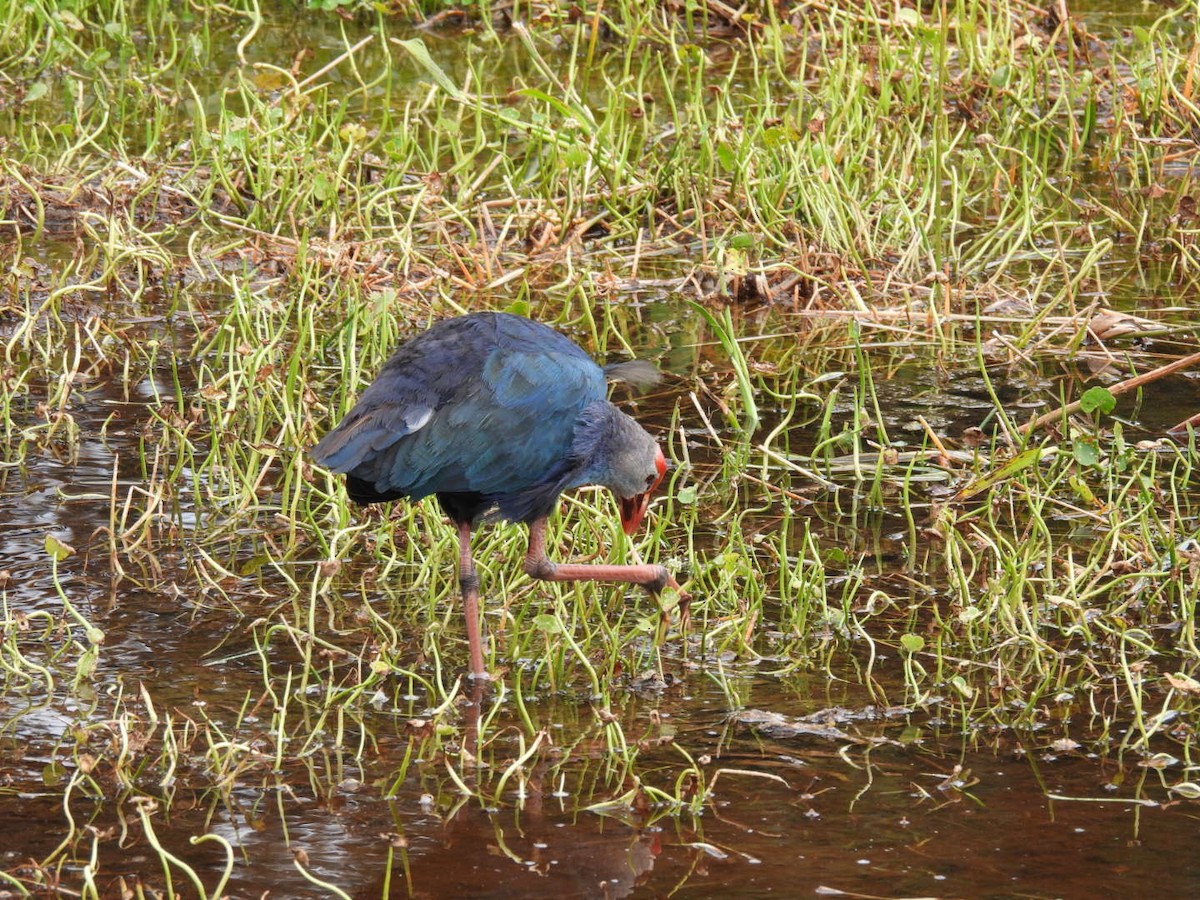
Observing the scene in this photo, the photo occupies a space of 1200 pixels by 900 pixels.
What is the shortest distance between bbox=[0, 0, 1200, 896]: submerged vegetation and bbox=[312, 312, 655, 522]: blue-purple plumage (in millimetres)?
323

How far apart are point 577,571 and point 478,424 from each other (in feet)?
1.62

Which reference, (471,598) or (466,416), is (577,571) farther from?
(466,416)

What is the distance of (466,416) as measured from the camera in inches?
151

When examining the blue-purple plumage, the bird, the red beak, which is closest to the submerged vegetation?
the red beak

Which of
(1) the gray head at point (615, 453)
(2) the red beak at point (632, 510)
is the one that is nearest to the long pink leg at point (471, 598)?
(1) the gray head at point (615, 453)

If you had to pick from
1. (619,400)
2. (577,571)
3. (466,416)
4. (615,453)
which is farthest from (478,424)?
(619,400)

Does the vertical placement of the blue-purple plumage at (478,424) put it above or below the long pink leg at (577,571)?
above

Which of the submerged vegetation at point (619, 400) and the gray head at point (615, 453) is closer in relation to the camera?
the submerged vegetation at point (619, 400)

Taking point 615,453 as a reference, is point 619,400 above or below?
below

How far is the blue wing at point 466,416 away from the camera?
379 cm

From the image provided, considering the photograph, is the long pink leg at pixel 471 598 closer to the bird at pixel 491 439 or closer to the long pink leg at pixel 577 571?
the bird at pixel 491 439

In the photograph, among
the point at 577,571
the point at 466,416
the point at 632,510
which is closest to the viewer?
the point at 466,416

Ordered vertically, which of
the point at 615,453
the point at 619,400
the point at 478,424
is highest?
the point at 478,424

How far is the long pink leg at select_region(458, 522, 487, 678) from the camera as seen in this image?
13.0 ft
